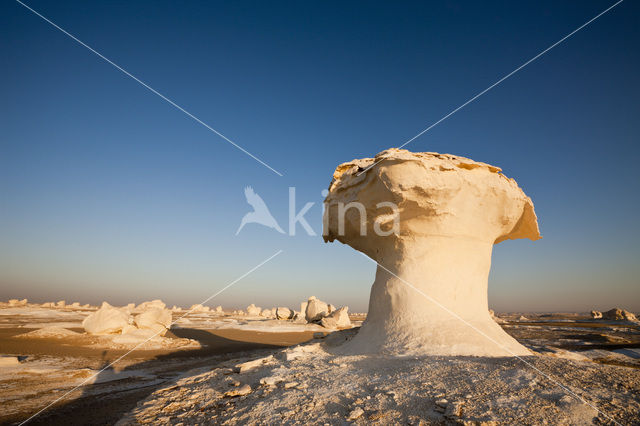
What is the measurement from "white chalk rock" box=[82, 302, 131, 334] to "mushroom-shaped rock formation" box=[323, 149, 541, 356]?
12.8 m

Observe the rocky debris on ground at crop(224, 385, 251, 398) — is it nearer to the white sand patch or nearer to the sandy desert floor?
the sandy desert floor


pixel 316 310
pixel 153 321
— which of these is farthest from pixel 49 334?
pixel 316 310

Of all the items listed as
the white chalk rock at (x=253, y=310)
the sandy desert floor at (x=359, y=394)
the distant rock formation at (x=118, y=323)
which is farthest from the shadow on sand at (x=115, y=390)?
the white chalk rock at (x=253, y=310)

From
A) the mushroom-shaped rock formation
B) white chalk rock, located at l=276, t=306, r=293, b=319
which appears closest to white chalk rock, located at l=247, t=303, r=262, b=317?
white chalk rock, located at l=276, t=306, r=293, b=319

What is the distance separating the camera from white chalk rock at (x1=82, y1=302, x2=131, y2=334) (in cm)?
1362

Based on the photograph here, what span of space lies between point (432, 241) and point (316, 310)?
873 inches

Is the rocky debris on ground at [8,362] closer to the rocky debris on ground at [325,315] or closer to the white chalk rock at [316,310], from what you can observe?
the rocky debris on ground at [325,315]

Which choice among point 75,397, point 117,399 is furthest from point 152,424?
point 75,397

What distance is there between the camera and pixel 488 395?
9.02 ft

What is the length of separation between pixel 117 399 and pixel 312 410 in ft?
13.7

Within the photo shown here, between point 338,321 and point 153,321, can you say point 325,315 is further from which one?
point 153,321

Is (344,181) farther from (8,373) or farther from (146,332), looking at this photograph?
(146,332)

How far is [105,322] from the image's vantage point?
13789 mm

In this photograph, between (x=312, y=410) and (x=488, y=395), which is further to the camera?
(x=312, y=410)
